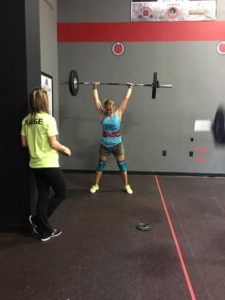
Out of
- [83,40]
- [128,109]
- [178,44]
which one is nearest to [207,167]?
[128,109]

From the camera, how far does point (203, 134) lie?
4.56m

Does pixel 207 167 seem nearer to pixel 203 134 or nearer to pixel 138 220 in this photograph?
pixel 203 134

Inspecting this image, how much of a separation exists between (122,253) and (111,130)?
5.75ft

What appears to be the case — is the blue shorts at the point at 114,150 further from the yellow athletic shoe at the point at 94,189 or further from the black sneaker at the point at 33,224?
the black sneaker at the point at 33,224

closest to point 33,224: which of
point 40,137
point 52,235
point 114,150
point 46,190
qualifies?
point 52,235

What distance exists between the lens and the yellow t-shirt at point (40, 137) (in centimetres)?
223

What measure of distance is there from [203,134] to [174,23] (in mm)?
1773

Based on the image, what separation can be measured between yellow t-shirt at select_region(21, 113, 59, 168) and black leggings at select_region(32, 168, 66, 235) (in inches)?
2.4

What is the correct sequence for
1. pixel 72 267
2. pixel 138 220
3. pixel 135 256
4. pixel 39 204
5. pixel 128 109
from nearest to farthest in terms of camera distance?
pixel 72 267, pixel 135 256, pixel 39 204, pixel 138 220, pixel 128 109

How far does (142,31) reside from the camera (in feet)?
14.3

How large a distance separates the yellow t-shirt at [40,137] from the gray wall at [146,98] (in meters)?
2.40

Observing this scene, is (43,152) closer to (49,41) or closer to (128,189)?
(128,189)

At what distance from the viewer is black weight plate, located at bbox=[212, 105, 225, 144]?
4.48m

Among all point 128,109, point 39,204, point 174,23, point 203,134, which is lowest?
point 39,204
